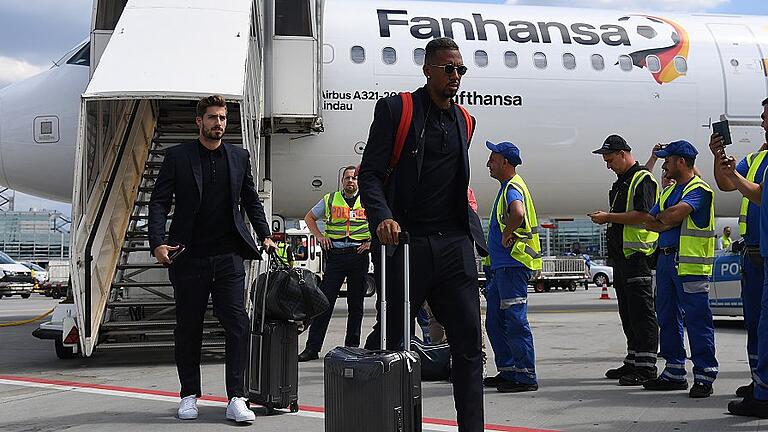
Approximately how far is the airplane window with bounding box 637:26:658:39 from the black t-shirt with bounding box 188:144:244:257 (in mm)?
8555

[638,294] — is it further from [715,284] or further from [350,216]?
[715,284]

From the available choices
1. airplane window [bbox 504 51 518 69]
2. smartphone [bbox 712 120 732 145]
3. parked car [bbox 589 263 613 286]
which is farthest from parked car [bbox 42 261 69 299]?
smartphone [bbox 712 120 732 145]

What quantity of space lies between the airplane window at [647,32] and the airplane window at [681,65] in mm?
473

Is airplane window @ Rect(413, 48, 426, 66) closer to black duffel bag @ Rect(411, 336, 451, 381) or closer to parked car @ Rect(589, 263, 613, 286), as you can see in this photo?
black duffel bag @ Rect(411, 336, 451, 381)

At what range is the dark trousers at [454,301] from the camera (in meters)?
3.91

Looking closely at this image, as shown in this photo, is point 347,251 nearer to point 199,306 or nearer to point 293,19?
point 199,306

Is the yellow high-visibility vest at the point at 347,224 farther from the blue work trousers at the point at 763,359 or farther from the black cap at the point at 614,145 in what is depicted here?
the blue work trousers at the point at 763,359

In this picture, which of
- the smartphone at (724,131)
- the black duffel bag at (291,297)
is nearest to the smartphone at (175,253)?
the black duffel bag at (291,297)

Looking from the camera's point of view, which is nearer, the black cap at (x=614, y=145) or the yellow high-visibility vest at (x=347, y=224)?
the black cap at (x=614, y=145)

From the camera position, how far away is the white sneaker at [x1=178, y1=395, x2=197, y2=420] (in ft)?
17.2

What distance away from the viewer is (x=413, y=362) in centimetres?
359

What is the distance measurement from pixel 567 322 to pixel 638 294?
5.81 m

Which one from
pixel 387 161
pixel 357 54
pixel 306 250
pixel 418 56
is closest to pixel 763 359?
pixel 387 161

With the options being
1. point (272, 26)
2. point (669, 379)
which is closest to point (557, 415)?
point (669, 379)
